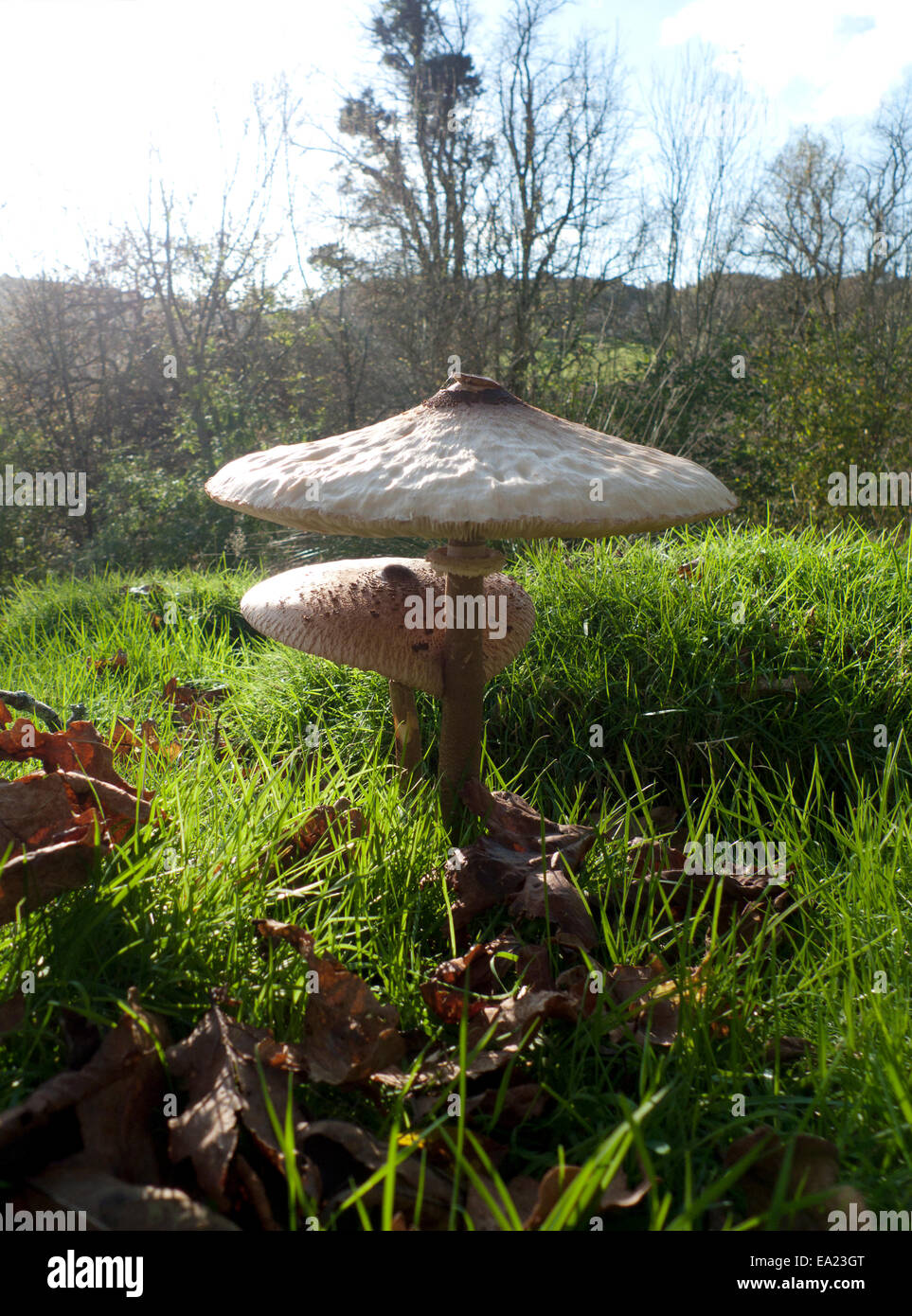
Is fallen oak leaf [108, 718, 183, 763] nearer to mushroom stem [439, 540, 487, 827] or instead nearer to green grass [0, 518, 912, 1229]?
green grass [0, 518, 912, 1229]

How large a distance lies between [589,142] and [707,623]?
11.2 metres

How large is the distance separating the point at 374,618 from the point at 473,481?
0.76 m

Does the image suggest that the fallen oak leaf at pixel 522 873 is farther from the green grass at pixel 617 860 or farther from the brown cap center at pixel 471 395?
the brown cap center at pixel 471 395

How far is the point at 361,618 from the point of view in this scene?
2.30 meters

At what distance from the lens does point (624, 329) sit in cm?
1401

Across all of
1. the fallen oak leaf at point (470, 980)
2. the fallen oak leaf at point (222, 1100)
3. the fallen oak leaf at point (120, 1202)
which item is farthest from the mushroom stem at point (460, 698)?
the fallen oak leaf at point (120, 1202)

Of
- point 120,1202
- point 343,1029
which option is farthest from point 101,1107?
point 343,1029

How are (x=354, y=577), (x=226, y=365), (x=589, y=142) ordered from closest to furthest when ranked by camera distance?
1. (x=354, y=577)
2. (x=589, y=142)
3. (x=226, y=365)

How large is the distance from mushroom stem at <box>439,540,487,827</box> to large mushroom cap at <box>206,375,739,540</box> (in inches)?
16.0

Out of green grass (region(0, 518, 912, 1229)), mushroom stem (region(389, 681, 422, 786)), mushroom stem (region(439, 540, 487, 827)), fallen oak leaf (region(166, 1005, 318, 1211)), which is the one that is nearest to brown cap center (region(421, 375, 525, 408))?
mushroom stem (region(439, 540, 487, 827))

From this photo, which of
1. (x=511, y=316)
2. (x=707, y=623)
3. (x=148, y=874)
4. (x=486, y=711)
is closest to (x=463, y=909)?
(x=148, y=874)

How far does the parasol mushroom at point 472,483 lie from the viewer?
163 centimetres

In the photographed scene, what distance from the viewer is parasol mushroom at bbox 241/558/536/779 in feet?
7.49
